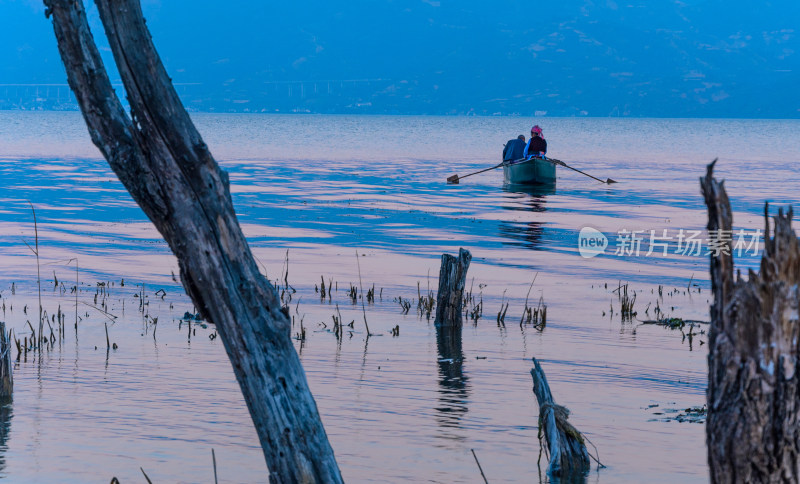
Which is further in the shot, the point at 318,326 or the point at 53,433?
the point at 318,326

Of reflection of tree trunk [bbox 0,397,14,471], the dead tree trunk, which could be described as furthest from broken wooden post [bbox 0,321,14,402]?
the dead tree trunk

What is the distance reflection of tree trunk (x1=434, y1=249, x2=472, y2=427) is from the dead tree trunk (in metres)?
5.57

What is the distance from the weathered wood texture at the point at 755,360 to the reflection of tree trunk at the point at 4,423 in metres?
5.98

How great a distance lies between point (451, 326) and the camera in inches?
561

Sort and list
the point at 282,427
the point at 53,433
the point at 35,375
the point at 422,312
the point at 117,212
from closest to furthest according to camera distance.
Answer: the point at 282,427 → the point at 53,433 → the point at 35,375 → the point at 422,312 → the point at 117,212

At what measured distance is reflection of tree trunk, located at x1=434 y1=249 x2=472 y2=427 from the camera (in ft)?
37.1

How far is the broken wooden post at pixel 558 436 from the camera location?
25.9 ft

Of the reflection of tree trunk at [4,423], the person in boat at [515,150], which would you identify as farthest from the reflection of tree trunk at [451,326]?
the person in boat at [515,150]

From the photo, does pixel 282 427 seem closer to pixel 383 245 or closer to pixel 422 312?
pixel 422 312

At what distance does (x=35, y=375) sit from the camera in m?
11.3

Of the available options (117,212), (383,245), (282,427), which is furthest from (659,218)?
(282,427)

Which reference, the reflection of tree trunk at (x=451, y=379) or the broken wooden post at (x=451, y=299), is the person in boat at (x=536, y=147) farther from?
the reflection of tree trunk at (x=451, y=379)

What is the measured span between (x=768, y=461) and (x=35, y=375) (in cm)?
873

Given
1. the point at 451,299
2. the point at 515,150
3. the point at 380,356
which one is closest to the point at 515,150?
the point at 515,150
